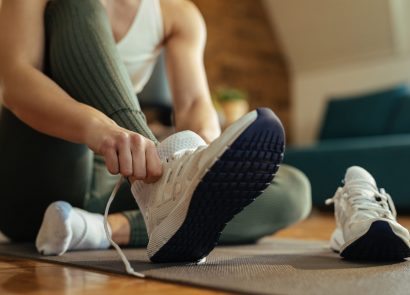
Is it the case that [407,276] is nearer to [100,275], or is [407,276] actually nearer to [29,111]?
[100,275]

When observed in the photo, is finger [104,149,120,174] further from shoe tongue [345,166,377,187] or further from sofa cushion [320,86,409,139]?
sofa cushion [320,86,409,139]

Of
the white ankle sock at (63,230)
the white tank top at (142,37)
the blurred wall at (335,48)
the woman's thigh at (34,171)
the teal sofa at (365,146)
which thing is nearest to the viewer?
the white ankle sock at (63,230)

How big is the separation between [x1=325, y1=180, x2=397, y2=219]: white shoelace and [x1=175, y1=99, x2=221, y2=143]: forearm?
291mm

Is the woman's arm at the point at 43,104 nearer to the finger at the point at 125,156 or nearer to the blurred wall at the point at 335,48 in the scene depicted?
the finger at the point at 125,156

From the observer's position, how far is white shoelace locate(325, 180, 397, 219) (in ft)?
2.90

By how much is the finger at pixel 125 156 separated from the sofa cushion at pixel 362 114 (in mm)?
2951

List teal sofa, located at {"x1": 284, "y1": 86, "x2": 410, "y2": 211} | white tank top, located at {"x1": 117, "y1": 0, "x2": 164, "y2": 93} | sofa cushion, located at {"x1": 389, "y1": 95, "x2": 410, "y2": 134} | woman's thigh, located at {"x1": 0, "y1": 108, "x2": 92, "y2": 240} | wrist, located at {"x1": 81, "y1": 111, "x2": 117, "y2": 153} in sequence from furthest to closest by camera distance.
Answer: sofa cushion, located at {"x1": 389, "y1": 95, "x2": 410, "y2": 134}, teal sofa, located at {"x1": 284, "y1": 86, "x2": 410, "y2": 211}, white tank top, located at {"x1": 117, "y1": 0, "x2": 164, "y2": 93}, woman's thigh, located at {"x1": 0, "y1": 108, "x2": 92, "y2": 240}, wrist, located at {"x1": 81, "y1": 111, "x2": 117, "y2": 153}

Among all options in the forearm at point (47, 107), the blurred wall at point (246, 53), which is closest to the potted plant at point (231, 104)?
the blurred wall at point (246, 53)

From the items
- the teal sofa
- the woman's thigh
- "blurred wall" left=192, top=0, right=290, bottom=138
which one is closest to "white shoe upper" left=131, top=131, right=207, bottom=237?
the woman's thigh

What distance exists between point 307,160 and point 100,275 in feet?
8.20

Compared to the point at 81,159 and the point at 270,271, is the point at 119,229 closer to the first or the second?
the point at 81,159

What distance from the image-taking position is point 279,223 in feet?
4.25

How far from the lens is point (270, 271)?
799 millimetres

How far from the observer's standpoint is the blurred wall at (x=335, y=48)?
3.84m
